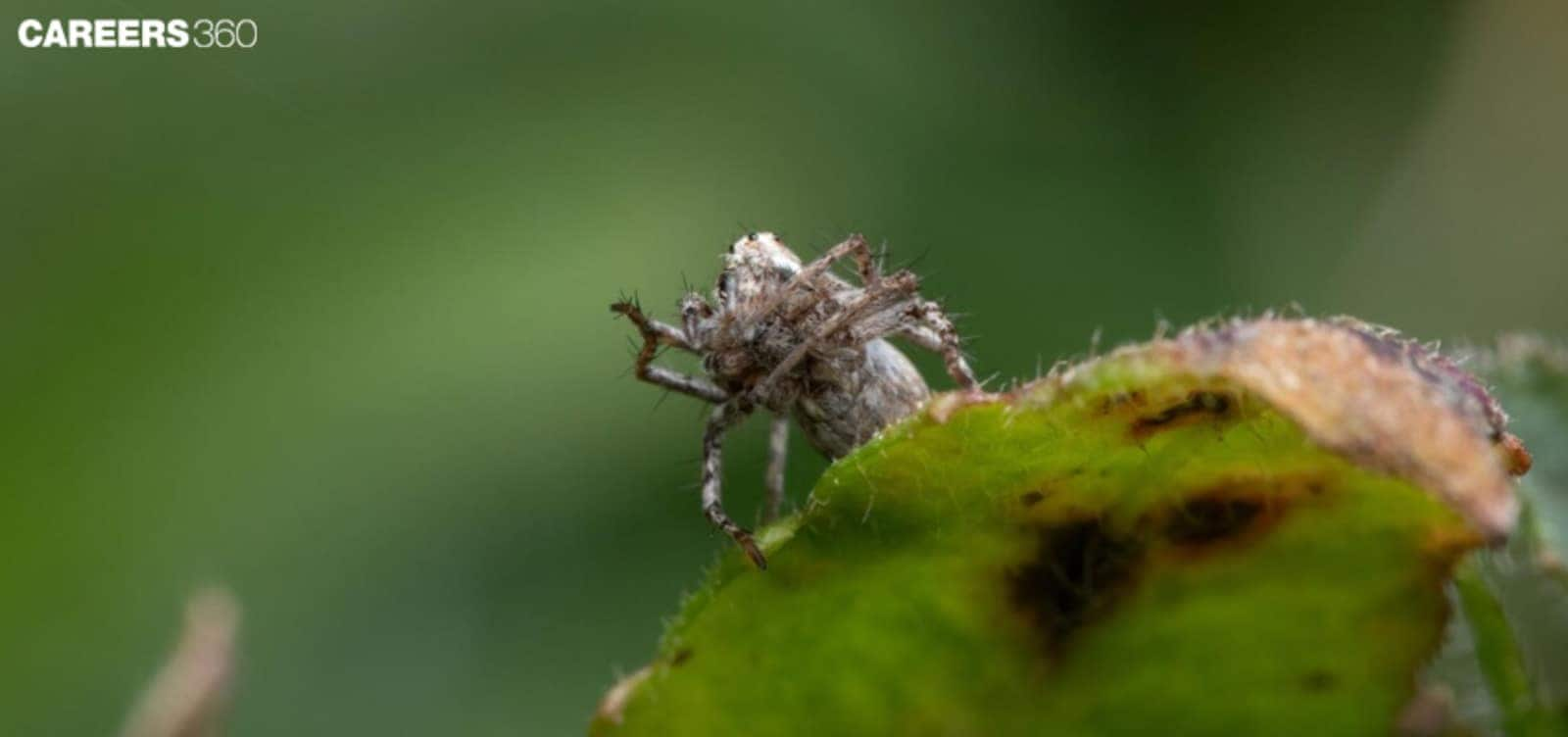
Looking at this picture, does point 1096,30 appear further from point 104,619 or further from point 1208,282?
point 104,619

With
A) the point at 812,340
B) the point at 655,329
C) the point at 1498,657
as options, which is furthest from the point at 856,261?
the point at 1498,657

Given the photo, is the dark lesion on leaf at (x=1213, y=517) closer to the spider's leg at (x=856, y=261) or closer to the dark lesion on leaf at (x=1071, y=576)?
the dark lesion on leaf at (x=1071, y=576)

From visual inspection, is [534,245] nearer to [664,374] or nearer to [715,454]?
[664,374]

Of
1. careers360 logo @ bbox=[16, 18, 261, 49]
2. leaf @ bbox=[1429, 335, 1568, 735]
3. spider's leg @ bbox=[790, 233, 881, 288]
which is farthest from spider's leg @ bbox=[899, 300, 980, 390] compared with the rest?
careers360 logo @ bbox=[16, 18, 261, 49]

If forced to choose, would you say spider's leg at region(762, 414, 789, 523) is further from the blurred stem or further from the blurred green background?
the blurred stem

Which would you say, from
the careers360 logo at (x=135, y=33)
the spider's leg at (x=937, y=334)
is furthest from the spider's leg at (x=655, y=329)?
the careers360 logo at (x=135, y=33)

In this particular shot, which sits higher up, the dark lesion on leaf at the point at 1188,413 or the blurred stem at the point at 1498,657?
the dark lesion on leaf at the point at 1188,413

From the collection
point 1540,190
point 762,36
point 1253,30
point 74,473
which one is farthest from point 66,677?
point 1540,190
